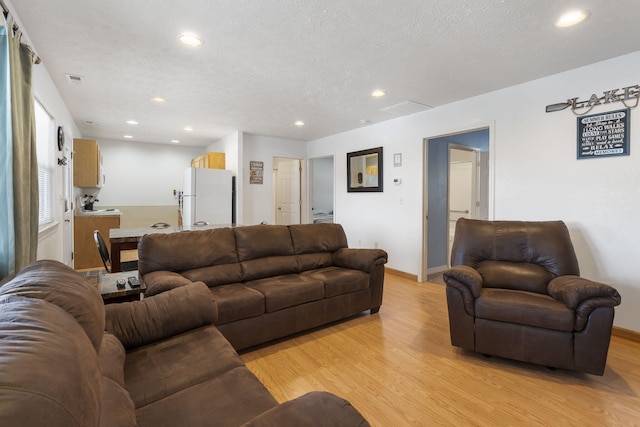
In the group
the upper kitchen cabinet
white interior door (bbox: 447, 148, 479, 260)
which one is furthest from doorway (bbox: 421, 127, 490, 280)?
the upper kitchen cabinet

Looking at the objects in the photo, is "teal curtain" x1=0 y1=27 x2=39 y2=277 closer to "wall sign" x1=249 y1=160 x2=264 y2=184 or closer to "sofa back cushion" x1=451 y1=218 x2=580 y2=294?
"sofa back cushion" x1=451 y1=218 x2=580 y2=294

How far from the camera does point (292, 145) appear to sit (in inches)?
256

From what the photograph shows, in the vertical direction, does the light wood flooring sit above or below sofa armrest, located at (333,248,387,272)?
below

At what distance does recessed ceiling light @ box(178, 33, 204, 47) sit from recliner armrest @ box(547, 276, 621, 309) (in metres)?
3.28

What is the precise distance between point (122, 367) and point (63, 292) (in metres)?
0.44

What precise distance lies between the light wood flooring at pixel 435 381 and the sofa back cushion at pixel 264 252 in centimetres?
66

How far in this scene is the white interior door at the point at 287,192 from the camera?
6.74 meters

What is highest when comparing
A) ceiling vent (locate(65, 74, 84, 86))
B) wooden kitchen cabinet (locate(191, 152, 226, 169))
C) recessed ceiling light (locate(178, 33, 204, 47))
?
ceiling vent (locate(65, 74, 84, 86))

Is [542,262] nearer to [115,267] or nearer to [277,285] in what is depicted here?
[277,285]

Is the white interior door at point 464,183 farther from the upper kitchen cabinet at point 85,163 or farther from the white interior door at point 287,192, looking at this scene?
the upper kitchen cabinet at point 85,163

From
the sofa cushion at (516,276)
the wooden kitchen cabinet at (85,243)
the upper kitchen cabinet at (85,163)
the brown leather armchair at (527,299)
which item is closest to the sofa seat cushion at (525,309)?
the brown leather armchair at (527,299)

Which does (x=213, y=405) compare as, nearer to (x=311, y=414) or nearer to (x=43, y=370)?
(x=311, y=414)

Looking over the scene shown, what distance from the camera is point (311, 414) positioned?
0.84m

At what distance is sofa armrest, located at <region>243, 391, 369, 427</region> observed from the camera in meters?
0.81
